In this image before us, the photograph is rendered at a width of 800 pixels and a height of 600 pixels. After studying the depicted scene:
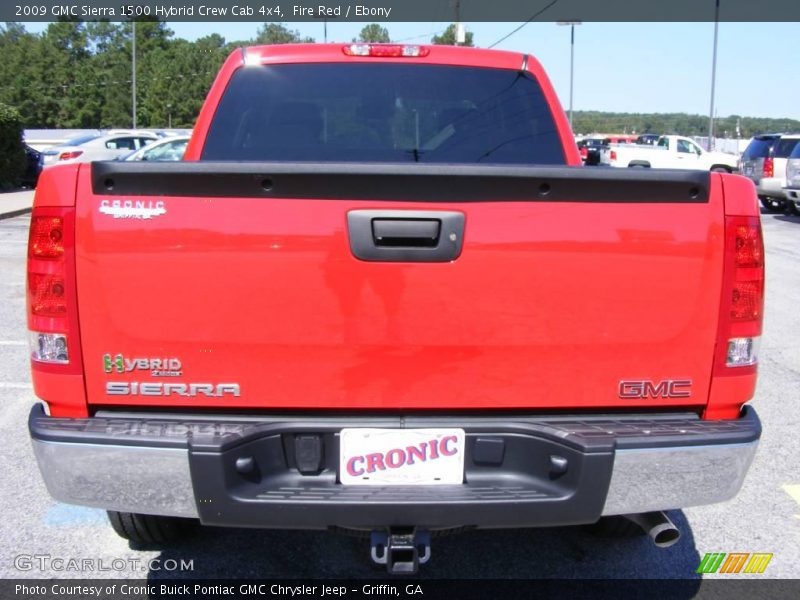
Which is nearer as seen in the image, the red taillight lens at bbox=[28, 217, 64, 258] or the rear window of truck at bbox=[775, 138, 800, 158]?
the red taillight lens at bbox=[28, 217, 64, 258]

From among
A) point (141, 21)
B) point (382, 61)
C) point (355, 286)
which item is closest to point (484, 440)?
point (355, 286)

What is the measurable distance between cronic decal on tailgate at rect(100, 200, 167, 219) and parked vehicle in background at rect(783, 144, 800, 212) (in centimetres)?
1786

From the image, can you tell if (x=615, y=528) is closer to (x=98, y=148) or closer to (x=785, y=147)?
(x=785, y=147)

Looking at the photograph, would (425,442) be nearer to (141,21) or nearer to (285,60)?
(285,60)

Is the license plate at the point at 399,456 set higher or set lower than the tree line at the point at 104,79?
lower

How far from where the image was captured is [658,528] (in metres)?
2.77

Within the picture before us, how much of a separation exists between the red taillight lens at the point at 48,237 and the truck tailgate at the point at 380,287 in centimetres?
9

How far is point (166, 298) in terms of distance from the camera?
94.0 inches

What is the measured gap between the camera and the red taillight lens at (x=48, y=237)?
2.39 meters

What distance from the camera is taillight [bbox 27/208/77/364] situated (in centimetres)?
239

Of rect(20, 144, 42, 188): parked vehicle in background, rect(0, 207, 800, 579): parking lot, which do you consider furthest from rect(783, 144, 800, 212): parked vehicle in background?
rect(20, 144, 42, 188): parked vehicle in background

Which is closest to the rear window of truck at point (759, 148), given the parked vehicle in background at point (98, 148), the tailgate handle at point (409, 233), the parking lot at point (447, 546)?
the parked vehicle in background at point (98, 148)

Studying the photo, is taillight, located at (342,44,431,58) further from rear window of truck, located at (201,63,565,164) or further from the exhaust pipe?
the exhaust pipe

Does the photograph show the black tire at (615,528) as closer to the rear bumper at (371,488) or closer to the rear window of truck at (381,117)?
the rear bumper at (371,488)
